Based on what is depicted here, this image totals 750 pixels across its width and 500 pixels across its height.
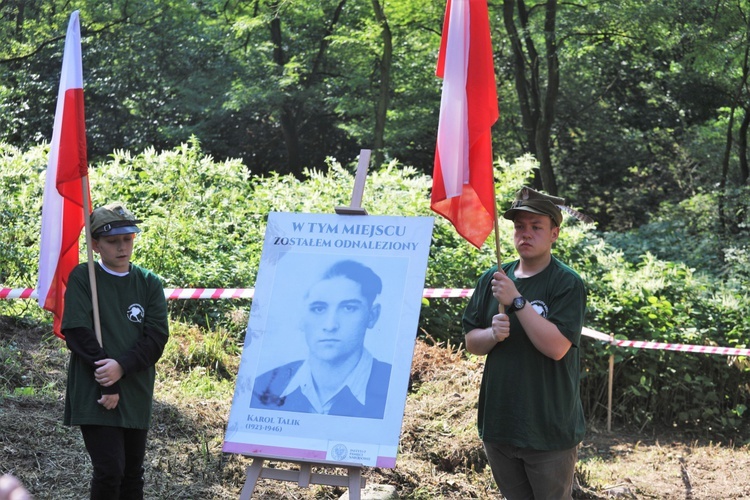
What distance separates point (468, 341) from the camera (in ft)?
13.5

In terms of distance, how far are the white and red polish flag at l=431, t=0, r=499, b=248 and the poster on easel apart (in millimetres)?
311

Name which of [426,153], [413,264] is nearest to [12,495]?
[413,264]

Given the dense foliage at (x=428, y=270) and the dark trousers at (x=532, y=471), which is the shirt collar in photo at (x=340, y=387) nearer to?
the dark trousers at (x=532, y=471)

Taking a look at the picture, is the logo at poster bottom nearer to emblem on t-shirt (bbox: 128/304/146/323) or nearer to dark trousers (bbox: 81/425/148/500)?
dark trousers (bbox: 81/425/148/500)

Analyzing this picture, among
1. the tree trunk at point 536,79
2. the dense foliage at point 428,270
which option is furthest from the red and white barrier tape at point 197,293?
the tree trunk at point 536,79

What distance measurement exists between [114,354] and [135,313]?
219mm

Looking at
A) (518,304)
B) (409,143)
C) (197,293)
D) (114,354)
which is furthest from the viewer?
(409,143)

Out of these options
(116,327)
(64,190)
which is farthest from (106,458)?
(64,190)

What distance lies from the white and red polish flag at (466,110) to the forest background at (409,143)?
3.89 meters

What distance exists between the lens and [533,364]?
3.96 m

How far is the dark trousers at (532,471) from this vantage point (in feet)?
13.0

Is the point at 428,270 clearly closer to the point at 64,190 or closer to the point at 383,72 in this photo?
the point at 64,190

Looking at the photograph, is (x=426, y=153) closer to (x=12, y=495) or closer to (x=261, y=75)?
(x=261, y=75)

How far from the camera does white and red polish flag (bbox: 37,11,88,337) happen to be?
4508 millimetres
